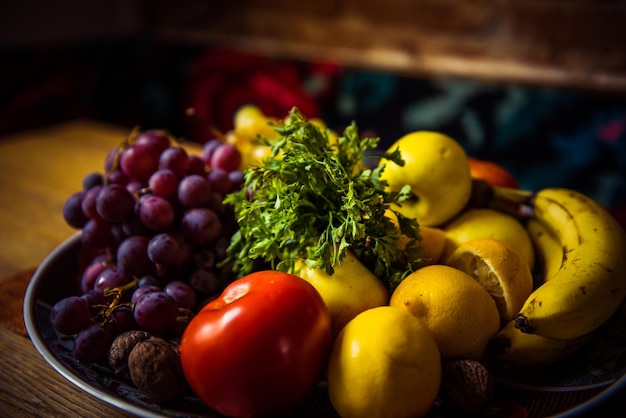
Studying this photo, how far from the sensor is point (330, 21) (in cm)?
213

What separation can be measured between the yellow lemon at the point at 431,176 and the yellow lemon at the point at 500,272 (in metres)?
0.09

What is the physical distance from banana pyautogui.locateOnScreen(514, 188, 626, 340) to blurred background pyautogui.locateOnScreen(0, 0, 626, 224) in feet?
2.85

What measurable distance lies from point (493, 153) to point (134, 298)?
1.30 metres

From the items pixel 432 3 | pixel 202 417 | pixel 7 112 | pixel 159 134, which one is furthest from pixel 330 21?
pixel 202 417

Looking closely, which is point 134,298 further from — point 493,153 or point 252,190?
point 493,153

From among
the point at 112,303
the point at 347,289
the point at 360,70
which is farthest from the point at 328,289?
the point at 360,70

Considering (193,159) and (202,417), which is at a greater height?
(193,159)

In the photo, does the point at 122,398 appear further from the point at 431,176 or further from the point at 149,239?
the point at 431,176

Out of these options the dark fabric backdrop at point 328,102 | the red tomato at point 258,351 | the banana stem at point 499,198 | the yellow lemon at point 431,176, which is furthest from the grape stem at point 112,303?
the dark fabric backdrop at point 328,102

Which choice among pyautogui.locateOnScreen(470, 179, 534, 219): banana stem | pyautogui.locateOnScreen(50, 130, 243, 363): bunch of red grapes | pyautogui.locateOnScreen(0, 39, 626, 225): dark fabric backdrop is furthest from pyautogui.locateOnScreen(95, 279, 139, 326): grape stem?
pyautogui.locateOnScreen(0, 39, 626, 225): dark fabric backdrop

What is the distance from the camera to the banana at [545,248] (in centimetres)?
76

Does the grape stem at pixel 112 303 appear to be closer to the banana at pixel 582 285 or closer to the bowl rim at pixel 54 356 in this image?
the bowl rim at pixel 54 356

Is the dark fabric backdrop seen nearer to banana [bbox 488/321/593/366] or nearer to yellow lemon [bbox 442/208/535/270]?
yellow lemon [bbox 442/208/535/270]

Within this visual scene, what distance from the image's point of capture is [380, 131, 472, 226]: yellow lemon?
2.41ft
